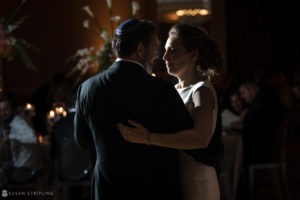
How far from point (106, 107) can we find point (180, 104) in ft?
0.84

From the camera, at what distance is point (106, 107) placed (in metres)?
1.54

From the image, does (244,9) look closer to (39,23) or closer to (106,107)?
(39,23)

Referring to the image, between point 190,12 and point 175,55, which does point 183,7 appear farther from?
point 175,55

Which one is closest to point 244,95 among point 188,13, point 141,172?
point 141,172

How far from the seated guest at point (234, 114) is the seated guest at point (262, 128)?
0.18 meters

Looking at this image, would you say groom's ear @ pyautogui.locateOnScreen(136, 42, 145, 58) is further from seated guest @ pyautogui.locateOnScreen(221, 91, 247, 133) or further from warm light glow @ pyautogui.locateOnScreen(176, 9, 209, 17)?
warm light glow @ pyautogui.locateOnScreen(176, 9, 209, 17)

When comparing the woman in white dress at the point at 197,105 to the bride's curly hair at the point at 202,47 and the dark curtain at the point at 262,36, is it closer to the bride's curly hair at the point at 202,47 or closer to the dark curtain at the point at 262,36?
the bride's curly hair at the point at 202,47

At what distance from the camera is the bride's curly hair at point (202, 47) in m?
1.81

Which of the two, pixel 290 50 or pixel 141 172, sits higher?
pixel 141 172

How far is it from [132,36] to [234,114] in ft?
11.5

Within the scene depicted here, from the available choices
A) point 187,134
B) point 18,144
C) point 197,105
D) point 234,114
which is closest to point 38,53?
point 18,144

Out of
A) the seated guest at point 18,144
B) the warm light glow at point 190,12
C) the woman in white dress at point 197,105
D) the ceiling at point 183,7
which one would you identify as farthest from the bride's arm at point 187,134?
the ceiling at point 183,7

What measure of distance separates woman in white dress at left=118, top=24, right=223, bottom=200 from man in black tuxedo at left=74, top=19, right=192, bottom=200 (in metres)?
0.06

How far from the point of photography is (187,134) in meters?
1.52
